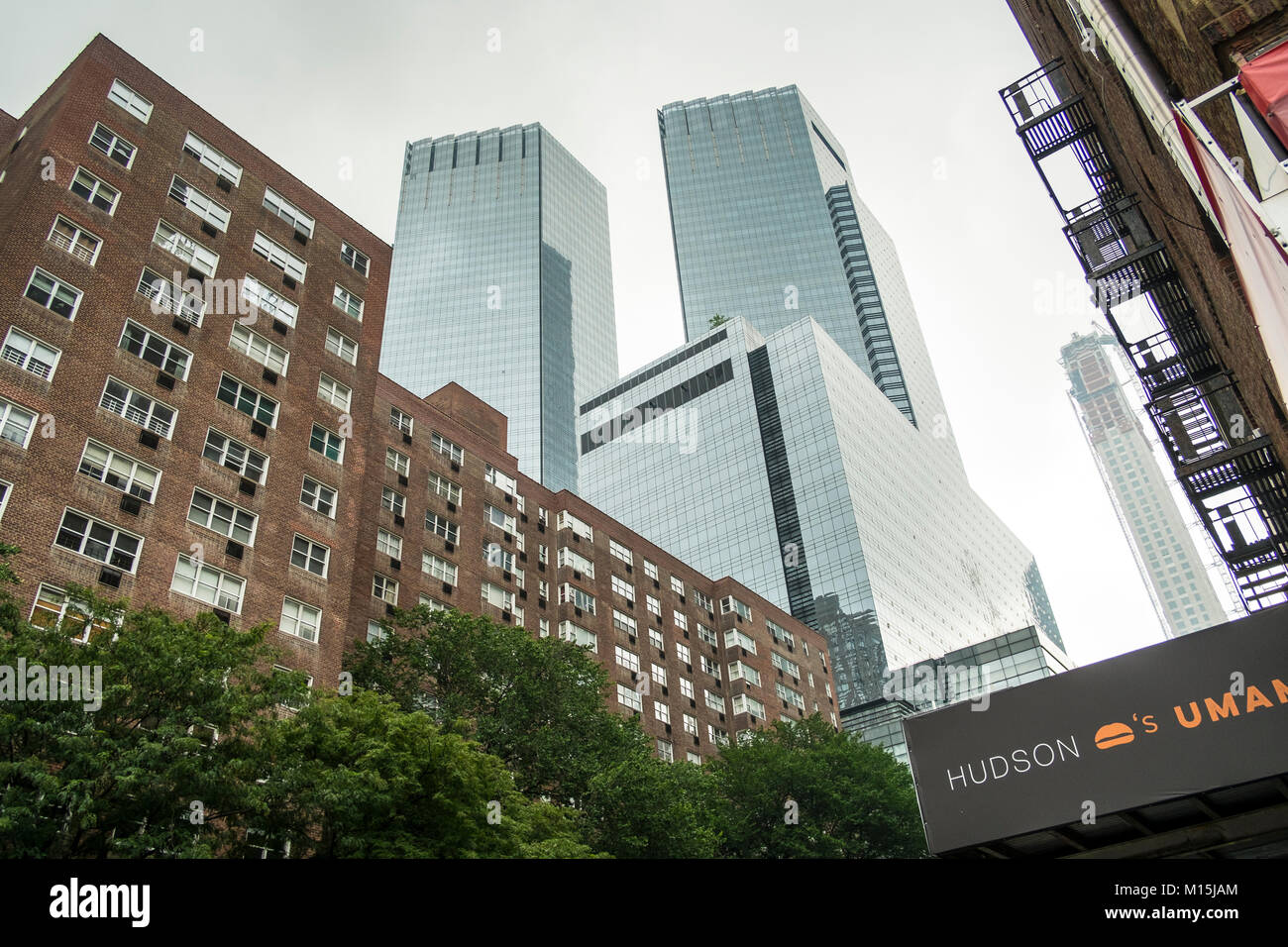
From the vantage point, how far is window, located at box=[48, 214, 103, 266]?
1204 inches

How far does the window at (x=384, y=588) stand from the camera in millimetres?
43084

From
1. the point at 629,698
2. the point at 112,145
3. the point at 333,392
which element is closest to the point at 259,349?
the point at 333,392

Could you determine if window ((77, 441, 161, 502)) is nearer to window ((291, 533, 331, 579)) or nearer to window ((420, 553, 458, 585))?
window ((291, 533, 331, 579))

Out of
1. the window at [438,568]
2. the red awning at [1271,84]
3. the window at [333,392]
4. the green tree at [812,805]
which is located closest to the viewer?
the red awning at [1271,84]

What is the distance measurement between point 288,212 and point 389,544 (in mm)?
15832

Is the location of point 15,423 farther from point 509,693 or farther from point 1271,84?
point 1271,84

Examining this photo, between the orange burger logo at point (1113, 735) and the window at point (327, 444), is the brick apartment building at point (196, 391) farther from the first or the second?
the orange burger logo at point (1113, 735)

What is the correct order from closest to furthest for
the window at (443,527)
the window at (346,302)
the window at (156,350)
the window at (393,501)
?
the window at (156,350), the window at (346,302), the window at (393,501), the window at (443,527)

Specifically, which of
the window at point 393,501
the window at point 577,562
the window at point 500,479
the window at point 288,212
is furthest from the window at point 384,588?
the window at point 288,212

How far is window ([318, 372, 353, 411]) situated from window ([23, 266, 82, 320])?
9.11 metres

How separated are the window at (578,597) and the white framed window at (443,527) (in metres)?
8.91

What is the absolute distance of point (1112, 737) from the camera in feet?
36.1

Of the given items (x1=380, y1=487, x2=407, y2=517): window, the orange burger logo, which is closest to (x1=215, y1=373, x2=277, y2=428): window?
(x1=380, y1=487, x2=407, y2=517): window

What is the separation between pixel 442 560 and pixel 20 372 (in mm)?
23584
